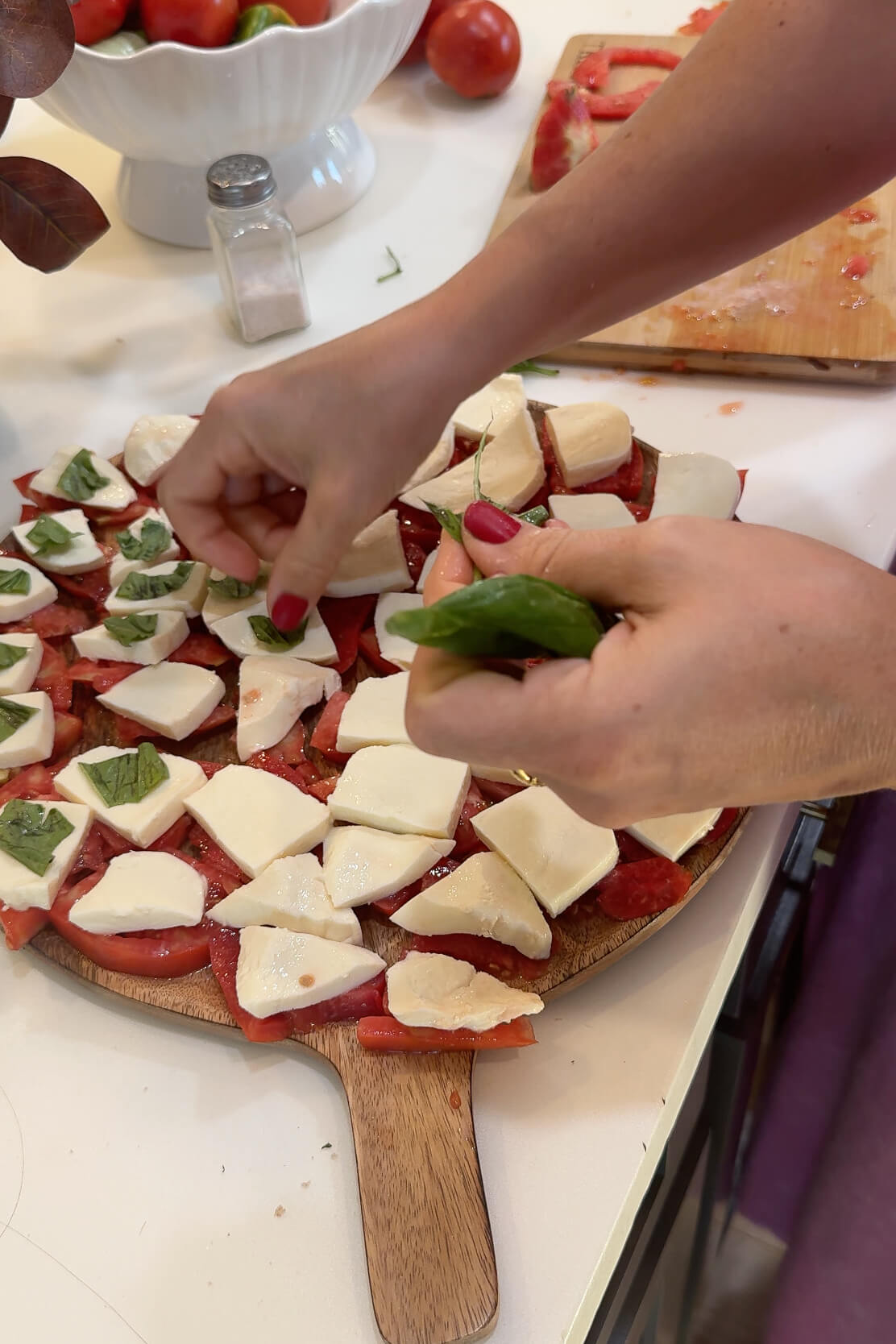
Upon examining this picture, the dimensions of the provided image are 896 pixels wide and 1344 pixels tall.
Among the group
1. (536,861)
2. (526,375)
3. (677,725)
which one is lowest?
(536,861)

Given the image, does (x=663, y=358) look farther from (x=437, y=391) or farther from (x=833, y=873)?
(x=833, y=873)

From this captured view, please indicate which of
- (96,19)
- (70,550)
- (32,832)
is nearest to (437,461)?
(70,550)

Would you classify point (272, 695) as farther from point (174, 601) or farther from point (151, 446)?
point (151, 446)

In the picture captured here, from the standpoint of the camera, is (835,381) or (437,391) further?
(835,381)

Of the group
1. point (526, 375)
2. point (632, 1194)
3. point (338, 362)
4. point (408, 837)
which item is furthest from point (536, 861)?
point (526, 375)

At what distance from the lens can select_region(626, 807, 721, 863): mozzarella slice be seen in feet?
3.59

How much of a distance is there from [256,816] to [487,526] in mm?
485

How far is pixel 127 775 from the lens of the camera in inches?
47.1

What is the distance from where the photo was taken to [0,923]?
111cm

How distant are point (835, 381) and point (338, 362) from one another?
98 cm

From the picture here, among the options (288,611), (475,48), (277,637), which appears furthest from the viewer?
(475,48)

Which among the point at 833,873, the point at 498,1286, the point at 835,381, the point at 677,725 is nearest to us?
the point at 677,725

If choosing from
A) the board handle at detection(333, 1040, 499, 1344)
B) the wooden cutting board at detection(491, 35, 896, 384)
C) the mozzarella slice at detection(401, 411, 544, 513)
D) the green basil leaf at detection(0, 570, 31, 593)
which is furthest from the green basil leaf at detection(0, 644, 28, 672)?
the wooden cutting board at detection(491, 35, 896, 384)

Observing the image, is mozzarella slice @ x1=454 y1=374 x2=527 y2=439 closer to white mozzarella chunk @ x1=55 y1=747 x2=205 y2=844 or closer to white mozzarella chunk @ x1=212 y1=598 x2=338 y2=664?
white mozzarella chunk @ x1=212 y1=598 x2=338 y2=664
